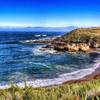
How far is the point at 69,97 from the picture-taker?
825 centimetres

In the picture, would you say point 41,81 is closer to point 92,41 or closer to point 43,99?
point 43,99

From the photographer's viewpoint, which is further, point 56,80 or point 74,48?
point 74,48

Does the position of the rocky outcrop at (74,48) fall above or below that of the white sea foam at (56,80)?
below

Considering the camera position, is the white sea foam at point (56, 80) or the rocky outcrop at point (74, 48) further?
the rocky outcrop at point (74, 48)

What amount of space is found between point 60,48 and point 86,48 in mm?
5812

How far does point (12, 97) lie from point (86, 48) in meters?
57.7

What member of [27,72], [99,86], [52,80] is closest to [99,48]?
[27,72]

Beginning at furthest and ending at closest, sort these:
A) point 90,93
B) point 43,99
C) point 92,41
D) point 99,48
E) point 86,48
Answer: point 92,41, point 99,48, point 86,48, point 90,93, point 43,99

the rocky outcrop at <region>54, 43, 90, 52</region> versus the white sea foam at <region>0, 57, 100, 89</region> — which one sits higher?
the white sea foam at <region>0, 57, 100, 89</region>

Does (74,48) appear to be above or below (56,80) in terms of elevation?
below

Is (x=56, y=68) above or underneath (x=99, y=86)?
underneath

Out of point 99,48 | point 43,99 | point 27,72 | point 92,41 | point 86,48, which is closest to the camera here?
point 43,99

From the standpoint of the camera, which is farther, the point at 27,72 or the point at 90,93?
the point at 27,72

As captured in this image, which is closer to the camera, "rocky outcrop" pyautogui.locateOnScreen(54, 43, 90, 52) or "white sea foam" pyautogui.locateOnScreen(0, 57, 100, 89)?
"white sea foam" pyautogui.locateOnScreen(0, 57, 100, 89)
